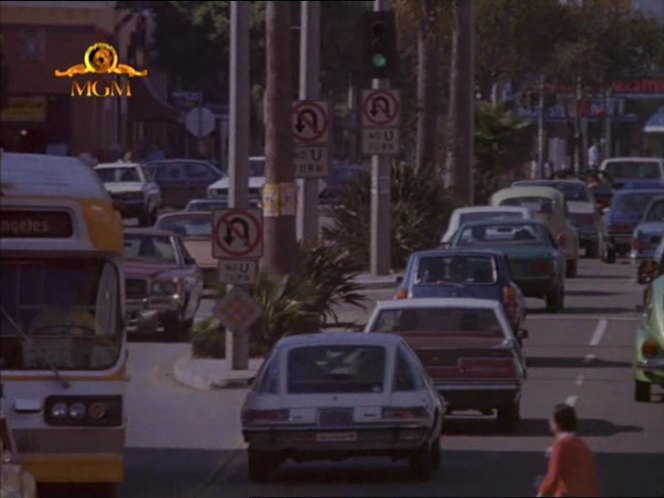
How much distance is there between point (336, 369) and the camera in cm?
1820

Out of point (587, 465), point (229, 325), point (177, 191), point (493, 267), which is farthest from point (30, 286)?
point (177, 191)

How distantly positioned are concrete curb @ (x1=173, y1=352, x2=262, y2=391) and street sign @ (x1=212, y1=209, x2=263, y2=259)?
1.50 m

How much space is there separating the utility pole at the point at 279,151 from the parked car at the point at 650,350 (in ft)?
24.0

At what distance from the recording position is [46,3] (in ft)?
62.6

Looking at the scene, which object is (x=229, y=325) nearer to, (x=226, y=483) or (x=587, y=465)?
(x=226, y=483)

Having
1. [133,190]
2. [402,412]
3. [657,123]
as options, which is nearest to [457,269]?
[402,412]

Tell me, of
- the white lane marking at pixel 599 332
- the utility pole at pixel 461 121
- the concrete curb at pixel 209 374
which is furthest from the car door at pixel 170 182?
the concrete curb at pixel 209 374

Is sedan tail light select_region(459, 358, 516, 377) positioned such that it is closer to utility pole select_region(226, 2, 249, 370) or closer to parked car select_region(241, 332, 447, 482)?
parked car select_region(241, 332, 447, 482)

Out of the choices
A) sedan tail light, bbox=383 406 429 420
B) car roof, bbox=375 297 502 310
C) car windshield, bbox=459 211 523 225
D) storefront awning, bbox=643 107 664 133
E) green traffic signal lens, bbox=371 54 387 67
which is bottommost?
car windshield, bbox=459 211 523 225

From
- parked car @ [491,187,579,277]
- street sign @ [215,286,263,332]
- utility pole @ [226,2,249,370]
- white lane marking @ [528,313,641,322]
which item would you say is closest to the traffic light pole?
parked car @ [491,187,579,277]

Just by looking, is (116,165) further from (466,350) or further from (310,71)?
(466,350)

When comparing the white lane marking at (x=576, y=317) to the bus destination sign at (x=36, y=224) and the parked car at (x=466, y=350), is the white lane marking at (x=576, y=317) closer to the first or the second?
the parked car at (x=466, y=350)

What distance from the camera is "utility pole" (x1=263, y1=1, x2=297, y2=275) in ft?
97.8

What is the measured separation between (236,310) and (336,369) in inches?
318
